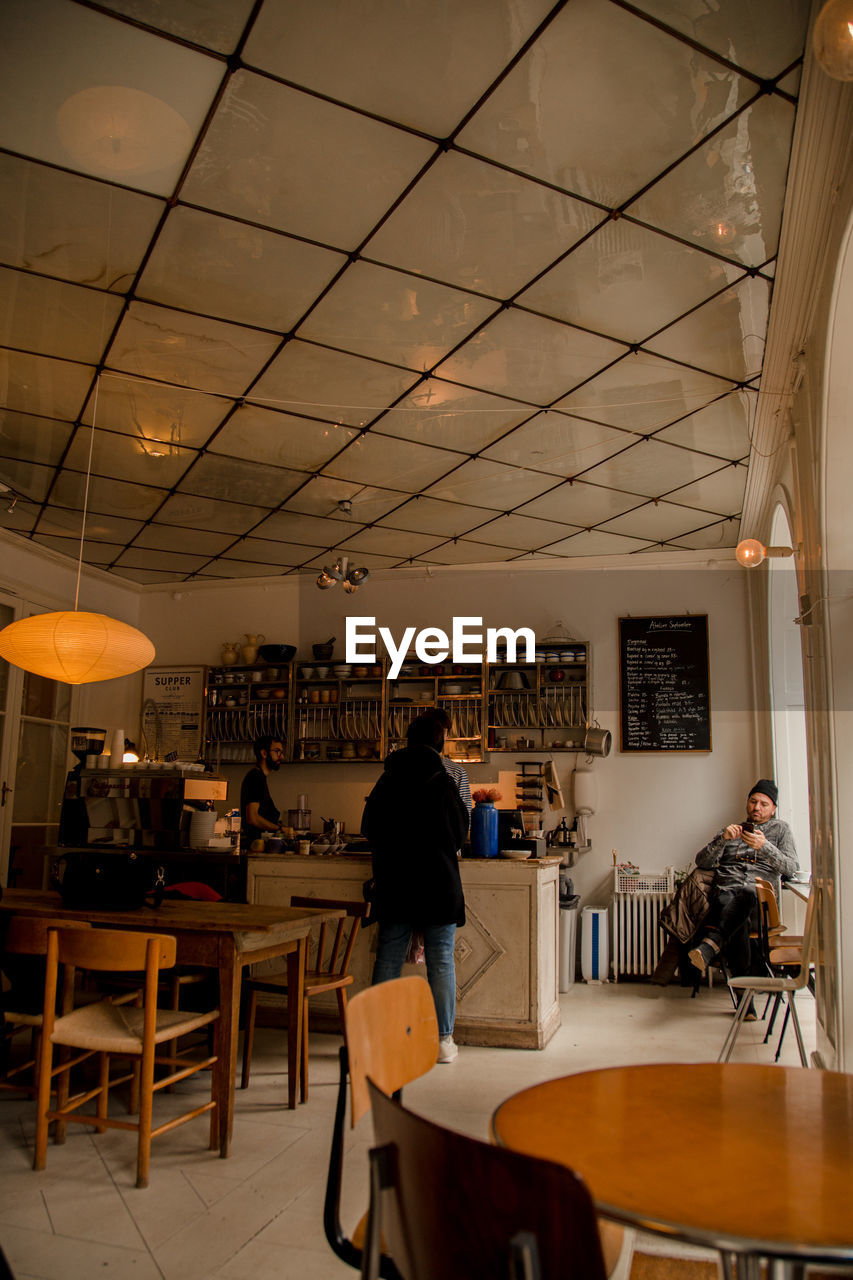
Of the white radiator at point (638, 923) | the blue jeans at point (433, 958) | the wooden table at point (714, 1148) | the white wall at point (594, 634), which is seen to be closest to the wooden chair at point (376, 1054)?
the wooden table at point (714, 1148)

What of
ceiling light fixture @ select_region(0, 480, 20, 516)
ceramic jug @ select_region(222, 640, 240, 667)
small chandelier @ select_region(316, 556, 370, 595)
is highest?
ceiling light fixture @ select_region(0, 480, 20, 516)

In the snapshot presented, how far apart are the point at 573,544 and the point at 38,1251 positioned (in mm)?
6116

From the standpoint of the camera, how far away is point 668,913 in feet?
21.3

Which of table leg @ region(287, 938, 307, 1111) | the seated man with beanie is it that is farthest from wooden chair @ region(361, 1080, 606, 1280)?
the seated man with beanie

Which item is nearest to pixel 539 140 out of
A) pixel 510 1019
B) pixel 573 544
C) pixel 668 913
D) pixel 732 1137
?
pixel 732 1137

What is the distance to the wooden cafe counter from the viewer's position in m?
4.79

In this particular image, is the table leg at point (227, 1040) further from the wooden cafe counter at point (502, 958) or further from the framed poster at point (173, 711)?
the framed poster at point (173, 711)

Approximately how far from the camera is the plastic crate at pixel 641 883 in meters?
7.05

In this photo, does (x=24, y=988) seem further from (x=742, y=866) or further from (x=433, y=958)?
(x=742, y=866)

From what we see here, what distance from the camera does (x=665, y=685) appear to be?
746 centimetres

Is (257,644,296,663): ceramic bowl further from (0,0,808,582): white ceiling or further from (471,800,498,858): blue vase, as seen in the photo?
(471,800,498,858): blue vase

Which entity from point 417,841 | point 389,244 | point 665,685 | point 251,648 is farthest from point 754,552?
point 251,648

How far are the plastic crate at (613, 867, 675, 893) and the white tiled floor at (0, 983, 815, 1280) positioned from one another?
2.26 metres

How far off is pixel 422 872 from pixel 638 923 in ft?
10.6
